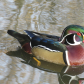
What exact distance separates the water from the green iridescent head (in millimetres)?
538

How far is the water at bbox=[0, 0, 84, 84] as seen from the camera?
11.7 ft

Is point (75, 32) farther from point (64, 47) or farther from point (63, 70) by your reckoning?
point (63, 70)

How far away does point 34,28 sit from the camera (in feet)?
17.9

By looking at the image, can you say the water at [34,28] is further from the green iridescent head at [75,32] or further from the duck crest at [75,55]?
the green iridescent head at [75,32]

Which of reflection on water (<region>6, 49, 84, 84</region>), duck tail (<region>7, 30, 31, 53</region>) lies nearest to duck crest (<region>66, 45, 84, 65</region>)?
reflection on water (<region>6, 49, 84, 84</region>)

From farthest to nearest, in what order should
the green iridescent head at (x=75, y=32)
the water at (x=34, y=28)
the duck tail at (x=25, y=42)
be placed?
1. the duck tail at (x=25, y=42)
2. the green iridescent head at (x=75, y=32)
3. the water at (x=34, y=28)

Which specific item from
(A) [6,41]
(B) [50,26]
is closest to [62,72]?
(A) [6,41]

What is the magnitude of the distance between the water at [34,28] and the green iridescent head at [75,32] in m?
0.54

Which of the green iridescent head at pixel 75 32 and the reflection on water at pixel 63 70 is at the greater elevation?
the green iridescent head at pixel 75 32

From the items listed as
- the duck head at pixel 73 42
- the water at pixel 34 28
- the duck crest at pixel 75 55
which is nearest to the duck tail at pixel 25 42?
the water at pixel 34 28

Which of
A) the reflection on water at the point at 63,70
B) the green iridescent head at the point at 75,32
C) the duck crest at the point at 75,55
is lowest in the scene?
the reflection on water at the point at 63,70

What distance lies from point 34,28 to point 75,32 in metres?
1.77

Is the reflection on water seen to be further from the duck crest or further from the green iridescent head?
the green iridescent head

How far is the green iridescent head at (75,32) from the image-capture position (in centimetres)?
385
